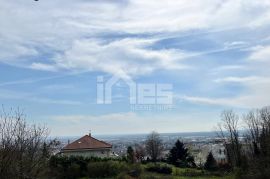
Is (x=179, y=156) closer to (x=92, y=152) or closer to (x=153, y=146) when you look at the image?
(x=153, y=146)

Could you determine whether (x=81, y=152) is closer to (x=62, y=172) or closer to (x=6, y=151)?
(x=62, y=172)

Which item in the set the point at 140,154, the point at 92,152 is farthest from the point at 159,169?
the point at 140,154

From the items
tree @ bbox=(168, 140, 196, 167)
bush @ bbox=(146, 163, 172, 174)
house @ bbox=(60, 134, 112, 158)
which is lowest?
bush @ bbox=(146, 163, 172, 174)

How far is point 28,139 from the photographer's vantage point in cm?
1184

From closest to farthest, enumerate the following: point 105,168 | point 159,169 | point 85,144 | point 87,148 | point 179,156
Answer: point 105,168
point 159,169
point 87,148
point 85,144
point 179,156

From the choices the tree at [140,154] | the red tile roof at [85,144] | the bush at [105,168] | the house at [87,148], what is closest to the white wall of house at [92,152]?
the house at [87,148]

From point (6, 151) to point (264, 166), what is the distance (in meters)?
14.4

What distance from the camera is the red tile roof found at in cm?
4478

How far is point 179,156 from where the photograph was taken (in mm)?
50031

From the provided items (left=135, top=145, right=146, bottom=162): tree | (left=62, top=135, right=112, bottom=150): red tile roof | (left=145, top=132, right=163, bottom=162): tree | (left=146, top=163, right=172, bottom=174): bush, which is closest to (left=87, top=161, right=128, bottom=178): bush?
(left=146, top=163, right=172, bottom=174): bush

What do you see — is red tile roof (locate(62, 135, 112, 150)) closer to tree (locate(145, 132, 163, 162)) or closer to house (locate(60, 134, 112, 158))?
house (locate(60, 134, 112, 158))

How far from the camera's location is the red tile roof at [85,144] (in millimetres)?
44778

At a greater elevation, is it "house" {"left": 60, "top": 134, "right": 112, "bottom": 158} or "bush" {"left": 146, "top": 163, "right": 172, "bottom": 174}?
"house" {"left": 60, "top": 134, "right": 112, "bottom": 158}

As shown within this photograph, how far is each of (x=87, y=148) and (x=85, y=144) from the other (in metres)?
0.67
